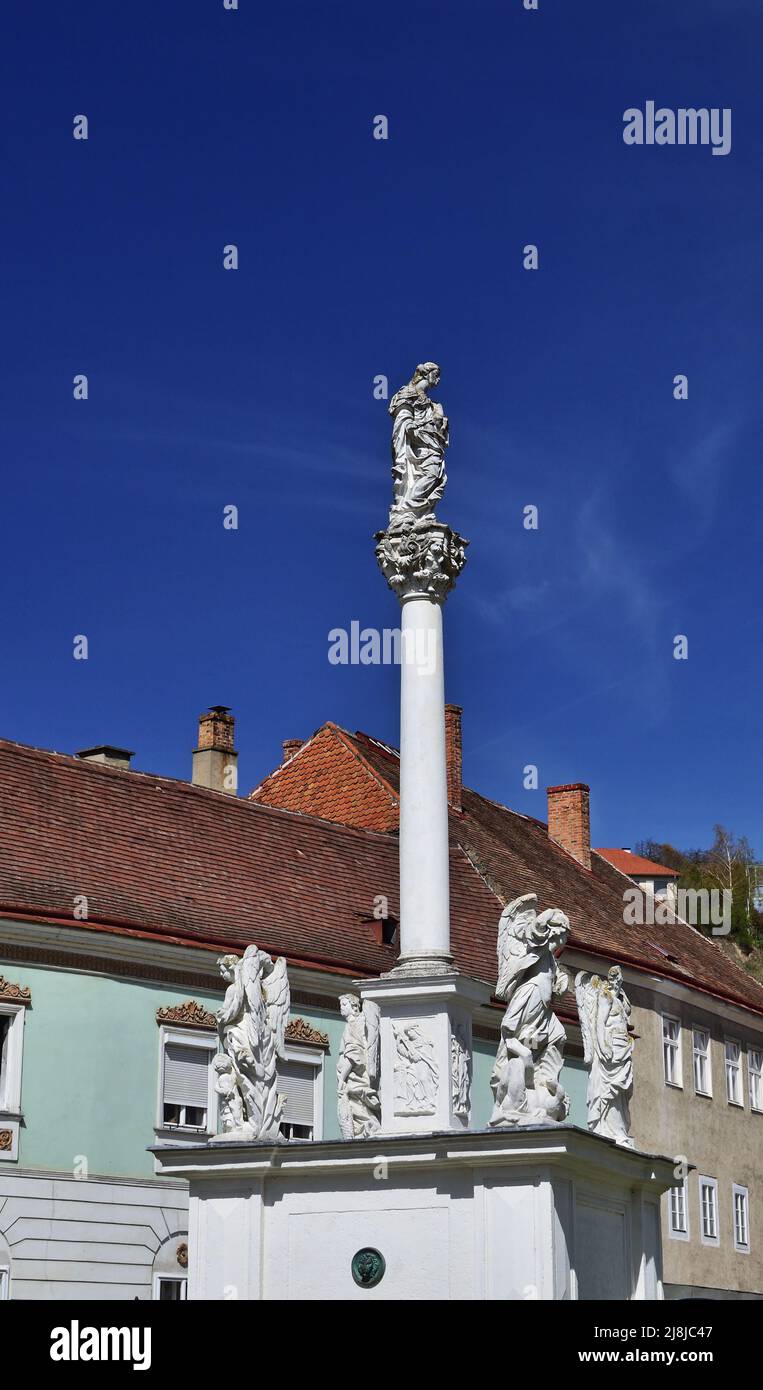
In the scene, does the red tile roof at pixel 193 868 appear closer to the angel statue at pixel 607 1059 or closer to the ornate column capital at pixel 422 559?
the ornate column capital at pixel 422 559

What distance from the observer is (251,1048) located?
1653 cm

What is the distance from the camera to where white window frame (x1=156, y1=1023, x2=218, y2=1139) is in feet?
79.3

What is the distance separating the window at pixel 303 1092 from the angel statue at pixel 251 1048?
352 inches

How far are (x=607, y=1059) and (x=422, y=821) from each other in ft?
9.21

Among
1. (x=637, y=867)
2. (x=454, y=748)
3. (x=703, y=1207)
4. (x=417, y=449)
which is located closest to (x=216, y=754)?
(x=454, y=748)

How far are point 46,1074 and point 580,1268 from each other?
989 centimetres

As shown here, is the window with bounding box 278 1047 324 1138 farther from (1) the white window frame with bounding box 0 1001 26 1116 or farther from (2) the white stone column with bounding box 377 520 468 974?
(2) the white stone column with bounding box 377 520 468 974

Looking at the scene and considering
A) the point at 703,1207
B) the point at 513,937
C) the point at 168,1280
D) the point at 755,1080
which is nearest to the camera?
the point at 513,937

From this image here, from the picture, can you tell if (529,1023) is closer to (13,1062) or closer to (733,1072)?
(13,1062)

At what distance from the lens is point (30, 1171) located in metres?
22.6

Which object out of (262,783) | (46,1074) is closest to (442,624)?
(46,1074)
